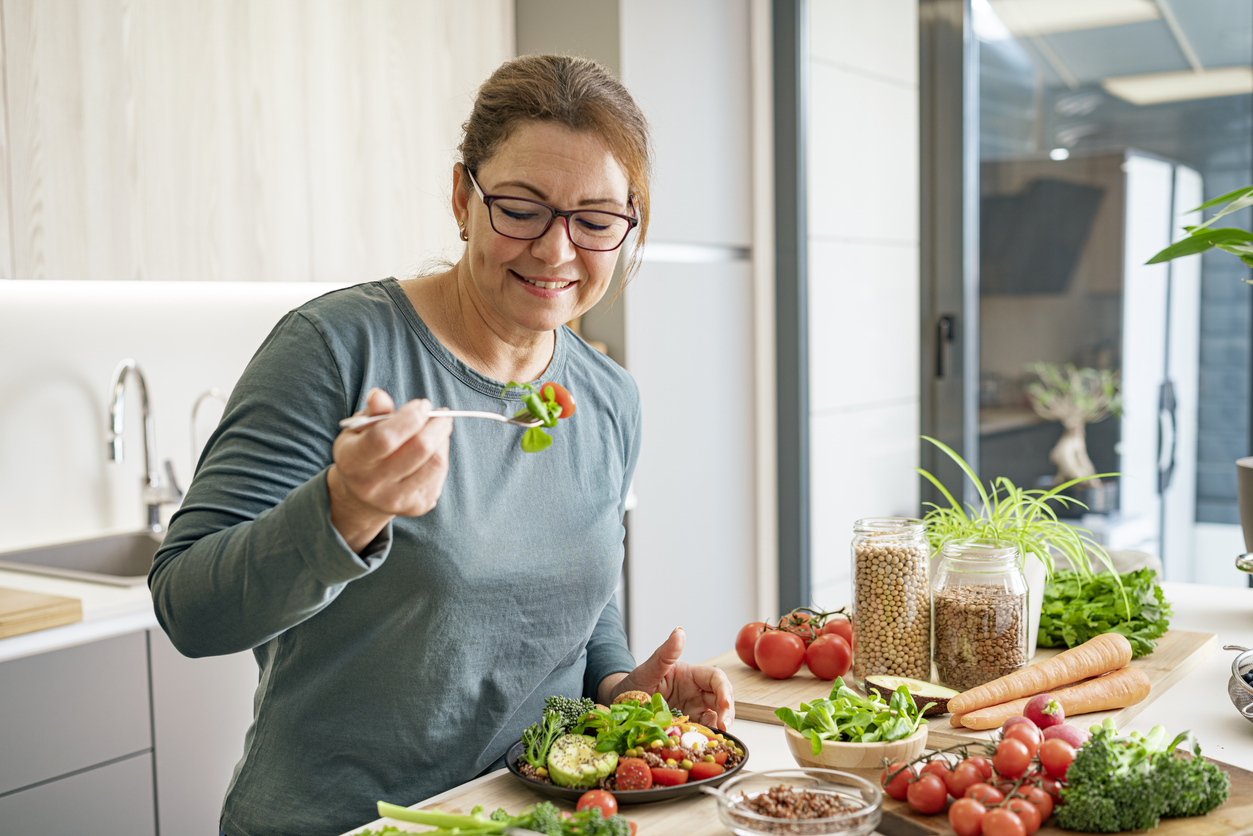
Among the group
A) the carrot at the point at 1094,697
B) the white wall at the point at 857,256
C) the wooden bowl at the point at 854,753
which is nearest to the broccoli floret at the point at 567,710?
the wooden bowl at the point at 854,753

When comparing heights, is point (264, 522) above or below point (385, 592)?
above

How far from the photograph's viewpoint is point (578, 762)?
3.58 feet

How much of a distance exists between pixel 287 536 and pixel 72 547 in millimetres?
1796

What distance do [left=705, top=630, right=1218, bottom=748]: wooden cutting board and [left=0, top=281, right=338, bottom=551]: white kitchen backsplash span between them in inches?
67.5

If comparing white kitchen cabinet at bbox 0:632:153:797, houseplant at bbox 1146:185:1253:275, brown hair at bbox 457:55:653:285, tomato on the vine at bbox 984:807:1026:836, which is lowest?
white kitchen cabinet at bbox 0:632:153:797

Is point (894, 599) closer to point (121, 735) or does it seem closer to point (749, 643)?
point (749, 643)

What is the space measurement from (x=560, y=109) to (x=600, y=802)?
0.75 meters

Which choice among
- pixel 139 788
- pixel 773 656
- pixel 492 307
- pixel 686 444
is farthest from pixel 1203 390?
pixel 139 788

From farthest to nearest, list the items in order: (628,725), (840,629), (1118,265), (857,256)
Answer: (857,256) < (1118,265) < (840,629) < (628,725)

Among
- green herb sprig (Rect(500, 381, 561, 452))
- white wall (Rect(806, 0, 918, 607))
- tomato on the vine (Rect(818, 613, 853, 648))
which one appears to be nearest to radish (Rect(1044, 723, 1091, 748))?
tomato on the vine (Rect(818, 613, 853, 648))

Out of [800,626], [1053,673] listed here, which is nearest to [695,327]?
[800,626]

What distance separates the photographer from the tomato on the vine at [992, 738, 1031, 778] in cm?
103

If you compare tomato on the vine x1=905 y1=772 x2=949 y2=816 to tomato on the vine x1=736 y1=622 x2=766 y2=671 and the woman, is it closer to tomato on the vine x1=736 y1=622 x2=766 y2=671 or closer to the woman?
the woman

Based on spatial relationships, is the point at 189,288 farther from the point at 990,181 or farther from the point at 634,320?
the point at 990,181
